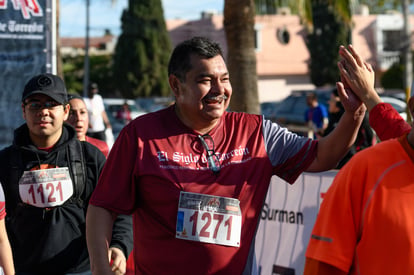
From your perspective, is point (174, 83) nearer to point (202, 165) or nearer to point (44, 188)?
point (202, 165)

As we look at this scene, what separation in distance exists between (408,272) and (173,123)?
1465 millimetres

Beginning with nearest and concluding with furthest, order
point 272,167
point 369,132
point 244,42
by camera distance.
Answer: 1. point 272,167
2. point 369,132
3. point 244,42

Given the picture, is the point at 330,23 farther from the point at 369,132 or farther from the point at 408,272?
the point at 408,272

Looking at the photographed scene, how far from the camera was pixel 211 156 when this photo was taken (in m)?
3.37

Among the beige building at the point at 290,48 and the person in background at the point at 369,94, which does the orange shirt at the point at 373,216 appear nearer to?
the person in background at the point at 369,94

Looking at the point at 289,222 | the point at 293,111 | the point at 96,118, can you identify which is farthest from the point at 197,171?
the point at 293,111

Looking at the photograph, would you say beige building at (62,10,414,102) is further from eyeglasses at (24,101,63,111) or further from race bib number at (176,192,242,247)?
race bib number at (176,192,242,247)

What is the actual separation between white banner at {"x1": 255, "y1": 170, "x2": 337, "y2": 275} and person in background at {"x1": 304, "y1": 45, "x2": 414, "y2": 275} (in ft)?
11.9

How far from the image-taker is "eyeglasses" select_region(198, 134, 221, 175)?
3.34 m

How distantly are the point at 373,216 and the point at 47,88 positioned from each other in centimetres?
271

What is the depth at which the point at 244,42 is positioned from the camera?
9570 mm

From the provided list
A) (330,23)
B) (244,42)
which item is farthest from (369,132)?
(330,23)

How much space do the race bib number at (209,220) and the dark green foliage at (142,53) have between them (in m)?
50.1

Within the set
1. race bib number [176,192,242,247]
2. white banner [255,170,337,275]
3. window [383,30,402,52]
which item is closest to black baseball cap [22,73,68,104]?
race bib number [176,192,242,247]
